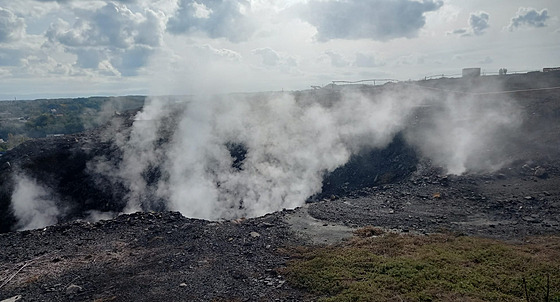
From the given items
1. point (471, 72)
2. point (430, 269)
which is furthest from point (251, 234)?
point (471, 72)

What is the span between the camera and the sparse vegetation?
7.39 meters

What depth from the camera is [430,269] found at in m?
8.38

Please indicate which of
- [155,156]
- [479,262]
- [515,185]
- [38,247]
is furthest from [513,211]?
[155,156]

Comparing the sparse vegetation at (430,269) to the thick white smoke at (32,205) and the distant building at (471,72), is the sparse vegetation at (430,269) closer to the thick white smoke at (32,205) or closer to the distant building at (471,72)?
the thick white smoke at (32,205)

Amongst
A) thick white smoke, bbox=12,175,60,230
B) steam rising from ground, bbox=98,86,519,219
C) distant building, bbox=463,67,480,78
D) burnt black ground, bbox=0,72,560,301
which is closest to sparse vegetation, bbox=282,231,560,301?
burnt black ground, bbox=0,72,560,301

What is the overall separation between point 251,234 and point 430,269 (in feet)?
17.0

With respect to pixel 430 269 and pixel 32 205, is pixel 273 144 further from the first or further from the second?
pixel 430 269

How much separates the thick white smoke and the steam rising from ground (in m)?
3.29

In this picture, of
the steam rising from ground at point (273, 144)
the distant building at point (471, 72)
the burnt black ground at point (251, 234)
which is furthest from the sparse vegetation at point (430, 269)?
the distant building at point (471, 72)

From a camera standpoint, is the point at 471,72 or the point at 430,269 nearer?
the point at 430,269

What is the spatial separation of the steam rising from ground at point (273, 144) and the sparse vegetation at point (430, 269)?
7218 millimetres

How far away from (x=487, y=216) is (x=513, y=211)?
2.96 ft

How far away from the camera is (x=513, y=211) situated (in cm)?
1219

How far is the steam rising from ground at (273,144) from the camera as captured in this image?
59.2 ft
